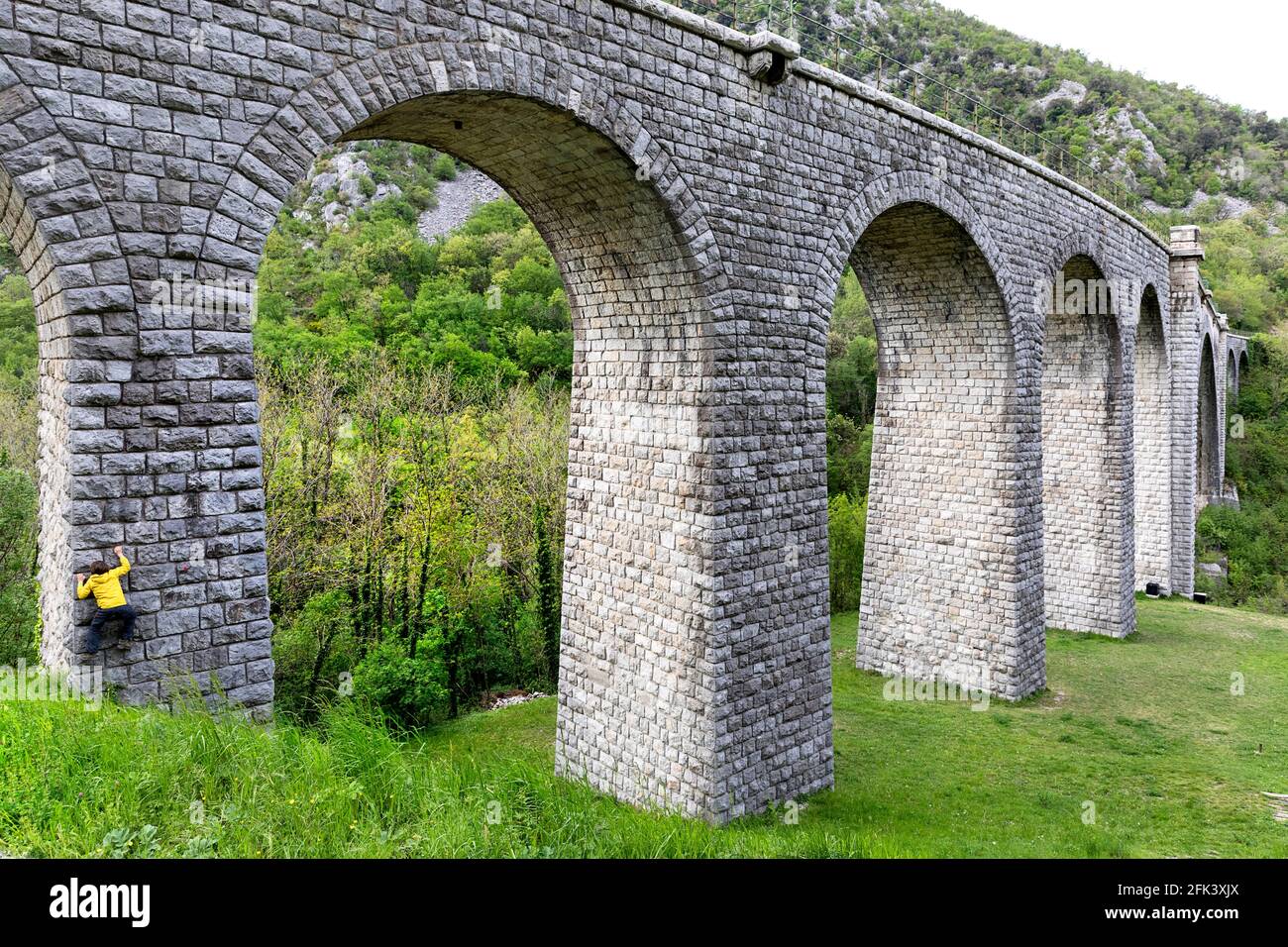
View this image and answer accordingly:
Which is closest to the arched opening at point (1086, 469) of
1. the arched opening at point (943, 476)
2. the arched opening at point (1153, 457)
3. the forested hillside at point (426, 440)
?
the arched opening at point (943, 476)

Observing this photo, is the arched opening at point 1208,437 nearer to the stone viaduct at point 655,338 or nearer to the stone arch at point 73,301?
the stone viaduct at point 655,338

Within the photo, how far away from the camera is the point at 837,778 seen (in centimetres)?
925

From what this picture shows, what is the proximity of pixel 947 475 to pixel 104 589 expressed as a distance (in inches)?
405

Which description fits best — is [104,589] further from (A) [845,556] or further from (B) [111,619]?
(A) [845,556]

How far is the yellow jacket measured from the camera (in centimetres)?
469

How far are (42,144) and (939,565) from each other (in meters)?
10.9

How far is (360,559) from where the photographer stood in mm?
15039

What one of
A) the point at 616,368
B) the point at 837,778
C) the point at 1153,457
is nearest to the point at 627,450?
the point at 616,368

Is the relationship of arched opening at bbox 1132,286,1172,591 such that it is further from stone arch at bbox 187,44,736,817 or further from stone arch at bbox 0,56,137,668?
stone arch at bbox 0,56,137,668

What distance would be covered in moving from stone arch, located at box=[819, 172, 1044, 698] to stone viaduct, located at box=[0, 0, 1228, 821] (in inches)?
1.7

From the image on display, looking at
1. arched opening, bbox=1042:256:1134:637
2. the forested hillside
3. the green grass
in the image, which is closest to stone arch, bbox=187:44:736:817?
the green grass
